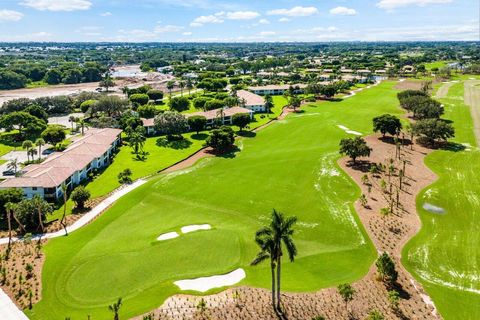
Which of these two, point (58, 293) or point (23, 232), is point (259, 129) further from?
point (58, 293)

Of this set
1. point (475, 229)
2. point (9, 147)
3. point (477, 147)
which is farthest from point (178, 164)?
point (477, 147)

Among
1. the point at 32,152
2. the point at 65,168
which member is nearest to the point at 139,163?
the point at 65,168

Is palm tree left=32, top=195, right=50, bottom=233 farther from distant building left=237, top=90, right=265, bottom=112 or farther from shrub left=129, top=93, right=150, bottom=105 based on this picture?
shrub left=129, top=93, right=150, bottom=105

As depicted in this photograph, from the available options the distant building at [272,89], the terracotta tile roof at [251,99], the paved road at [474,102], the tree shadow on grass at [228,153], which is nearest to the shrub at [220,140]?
the tree shadow on grass at [228,153]

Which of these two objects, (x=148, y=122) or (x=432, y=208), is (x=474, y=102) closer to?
(x=432, y=208)

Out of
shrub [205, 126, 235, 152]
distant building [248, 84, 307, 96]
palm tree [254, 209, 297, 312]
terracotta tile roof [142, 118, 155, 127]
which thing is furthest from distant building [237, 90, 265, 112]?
palm tree [254, 209, 297, 312]

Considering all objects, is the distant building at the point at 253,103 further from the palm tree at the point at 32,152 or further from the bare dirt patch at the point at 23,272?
the bare dirt patch at the point at 23,272

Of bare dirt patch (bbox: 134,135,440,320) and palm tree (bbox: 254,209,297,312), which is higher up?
palm tree (bbox: 254,209,297,312)
